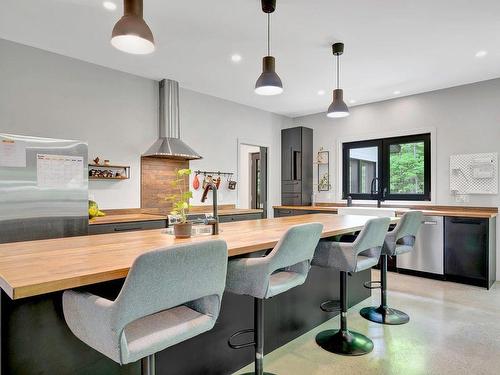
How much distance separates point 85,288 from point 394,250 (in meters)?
2.48

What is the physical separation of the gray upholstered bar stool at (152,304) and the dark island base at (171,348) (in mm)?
198

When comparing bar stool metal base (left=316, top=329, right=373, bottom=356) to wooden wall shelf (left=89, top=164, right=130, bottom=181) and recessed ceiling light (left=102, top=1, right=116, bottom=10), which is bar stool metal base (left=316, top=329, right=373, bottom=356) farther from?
recessed ceiling light (left=102, top=1, right=116, bottom=10)

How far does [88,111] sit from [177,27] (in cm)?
162

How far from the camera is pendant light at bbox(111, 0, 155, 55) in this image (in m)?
1.78

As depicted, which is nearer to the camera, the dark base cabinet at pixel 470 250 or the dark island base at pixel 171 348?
the dark island base at pixel 171 348

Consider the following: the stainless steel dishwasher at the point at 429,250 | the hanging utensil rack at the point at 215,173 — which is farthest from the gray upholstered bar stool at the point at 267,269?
the hanging utensil rack at the point at 215,173

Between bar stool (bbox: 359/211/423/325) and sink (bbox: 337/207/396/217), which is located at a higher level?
sink (bbox: 337/207/396/217)

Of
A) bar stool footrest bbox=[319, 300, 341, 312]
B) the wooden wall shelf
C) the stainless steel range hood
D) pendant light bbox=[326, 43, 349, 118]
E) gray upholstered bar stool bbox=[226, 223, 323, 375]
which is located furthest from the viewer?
the stainless steel range hood

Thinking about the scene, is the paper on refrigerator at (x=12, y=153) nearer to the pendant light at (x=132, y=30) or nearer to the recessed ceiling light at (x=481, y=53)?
the pendant light at (x=132, y=30)

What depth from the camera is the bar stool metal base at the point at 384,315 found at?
287 cm

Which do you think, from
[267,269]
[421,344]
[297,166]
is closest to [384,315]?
[421,344]

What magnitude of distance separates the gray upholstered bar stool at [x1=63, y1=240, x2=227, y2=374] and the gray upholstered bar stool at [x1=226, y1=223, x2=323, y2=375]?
31 cm

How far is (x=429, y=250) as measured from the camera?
4.30 m

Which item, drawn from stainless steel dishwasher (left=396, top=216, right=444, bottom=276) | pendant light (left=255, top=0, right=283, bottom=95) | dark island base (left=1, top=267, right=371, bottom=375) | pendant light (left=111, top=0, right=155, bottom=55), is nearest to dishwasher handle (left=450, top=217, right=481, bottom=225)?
stainless steel dishwasher (left=396, top=216, right=444, bottom=276)
